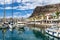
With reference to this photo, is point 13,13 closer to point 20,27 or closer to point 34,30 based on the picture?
point 20,27

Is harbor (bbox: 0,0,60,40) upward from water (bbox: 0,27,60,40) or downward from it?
upward

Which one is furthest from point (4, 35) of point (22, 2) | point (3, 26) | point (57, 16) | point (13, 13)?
point (57, 16)

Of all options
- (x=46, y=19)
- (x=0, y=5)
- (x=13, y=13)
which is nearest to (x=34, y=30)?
(x=46, y=19)

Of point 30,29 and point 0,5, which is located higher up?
point 0,5

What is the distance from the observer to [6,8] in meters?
2.91

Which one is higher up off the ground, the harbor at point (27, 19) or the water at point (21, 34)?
the harbor at point (27, 19)

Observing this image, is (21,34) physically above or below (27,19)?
below

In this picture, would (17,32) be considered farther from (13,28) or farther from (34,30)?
(34,30)

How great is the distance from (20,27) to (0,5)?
48cm

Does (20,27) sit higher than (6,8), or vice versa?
(6,8)

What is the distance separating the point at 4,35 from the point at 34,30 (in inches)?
19.4

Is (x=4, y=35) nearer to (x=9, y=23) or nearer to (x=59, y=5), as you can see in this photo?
(x=9, y=23)

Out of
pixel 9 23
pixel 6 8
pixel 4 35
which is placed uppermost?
pixel 6 8

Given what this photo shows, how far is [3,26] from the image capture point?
2.88 metres
